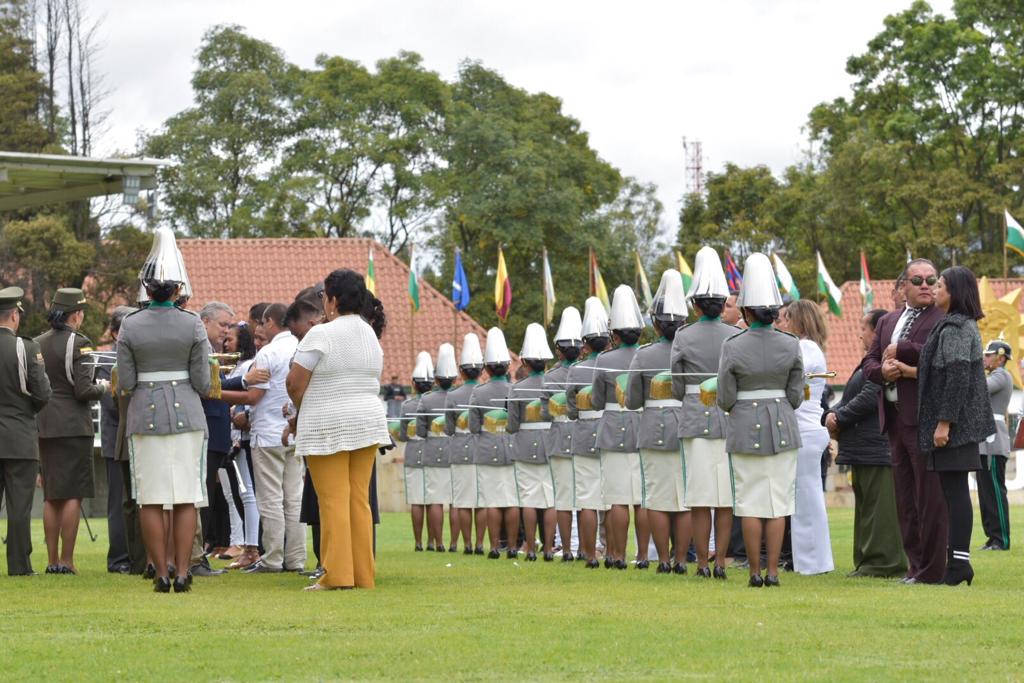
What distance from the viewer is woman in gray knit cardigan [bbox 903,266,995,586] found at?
11656 mm

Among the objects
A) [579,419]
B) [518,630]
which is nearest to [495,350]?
[579,419]

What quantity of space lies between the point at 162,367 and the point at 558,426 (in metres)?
5.08

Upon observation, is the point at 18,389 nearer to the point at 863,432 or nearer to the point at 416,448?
the point at 416,448

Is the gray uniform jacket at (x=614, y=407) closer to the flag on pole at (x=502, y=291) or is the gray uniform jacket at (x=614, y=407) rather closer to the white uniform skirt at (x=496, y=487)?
the white uniform skirt at (x=496, y=487)

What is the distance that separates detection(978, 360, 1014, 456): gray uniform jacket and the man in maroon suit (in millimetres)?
4952

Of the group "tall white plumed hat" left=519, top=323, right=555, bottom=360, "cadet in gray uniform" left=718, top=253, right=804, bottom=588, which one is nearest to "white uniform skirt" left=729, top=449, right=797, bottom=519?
"cadet in gray uniform" left=718, top=253, right=804, bottom=588

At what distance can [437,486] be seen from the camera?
1895cm

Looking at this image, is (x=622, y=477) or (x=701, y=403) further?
(x=622, y=477)

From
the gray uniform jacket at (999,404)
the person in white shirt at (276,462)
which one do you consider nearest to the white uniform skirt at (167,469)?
the person in white shirt at (276,462)

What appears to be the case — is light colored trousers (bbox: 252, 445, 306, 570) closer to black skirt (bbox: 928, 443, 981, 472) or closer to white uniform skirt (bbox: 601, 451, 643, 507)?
white uniform skirt (bbox: 601, 451, 643, 507)

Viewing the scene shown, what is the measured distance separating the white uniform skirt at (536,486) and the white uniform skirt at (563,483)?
20.3 inches

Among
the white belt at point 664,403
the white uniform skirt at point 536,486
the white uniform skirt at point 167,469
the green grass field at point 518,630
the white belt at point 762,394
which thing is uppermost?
the white belt at point 762,394

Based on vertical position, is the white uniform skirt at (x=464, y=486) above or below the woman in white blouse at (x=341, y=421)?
below

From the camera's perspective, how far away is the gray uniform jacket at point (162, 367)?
1143cm
